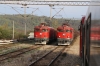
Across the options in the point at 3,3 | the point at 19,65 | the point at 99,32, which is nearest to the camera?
the point at 99,32

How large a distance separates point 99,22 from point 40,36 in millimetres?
30843

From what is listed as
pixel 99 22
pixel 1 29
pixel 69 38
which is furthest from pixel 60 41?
pixel 99 22

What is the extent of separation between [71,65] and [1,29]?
35751 mm

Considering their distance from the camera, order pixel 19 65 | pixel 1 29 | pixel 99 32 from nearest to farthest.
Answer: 1. pixel 99 32
2. pixel 19 65
3. pixel 1 29

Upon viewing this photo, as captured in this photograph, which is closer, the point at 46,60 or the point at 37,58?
the point at 46,60

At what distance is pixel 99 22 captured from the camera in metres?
2.97

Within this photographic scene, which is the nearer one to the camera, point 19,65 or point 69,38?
point 19,65

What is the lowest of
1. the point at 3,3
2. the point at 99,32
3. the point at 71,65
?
the point at 71,65

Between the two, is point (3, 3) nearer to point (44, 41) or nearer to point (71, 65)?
point (44, 41)

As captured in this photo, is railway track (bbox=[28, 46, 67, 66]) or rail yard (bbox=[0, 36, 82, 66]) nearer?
railway track (bbox=[28, 46, 67, 66])

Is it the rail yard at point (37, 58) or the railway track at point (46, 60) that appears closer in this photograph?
the railway track at point (46, 60)

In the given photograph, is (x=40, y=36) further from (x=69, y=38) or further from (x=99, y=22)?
(x=99, y=22)

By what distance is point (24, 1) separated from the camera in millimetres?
43875

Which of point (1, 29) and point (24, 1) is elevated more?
point (24, 1)
